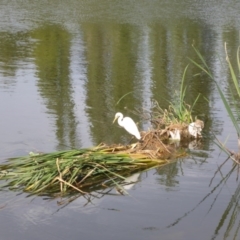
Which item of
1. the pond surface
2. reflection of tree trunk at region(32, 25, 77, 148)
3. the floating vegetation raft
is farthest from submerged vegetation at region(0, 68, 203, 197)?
reflection of tree trunk at region(32, 25, 77, 148)

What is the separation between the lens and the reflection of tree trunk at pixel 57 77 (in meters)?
9.03

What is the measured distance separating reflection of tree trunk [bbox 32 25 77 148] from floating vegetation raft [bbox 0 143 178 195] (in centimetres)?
115

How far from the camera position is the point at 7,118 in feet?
31.3

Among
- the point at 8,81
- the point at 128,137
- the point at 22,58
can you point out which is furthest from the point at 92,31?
the point at 128,137

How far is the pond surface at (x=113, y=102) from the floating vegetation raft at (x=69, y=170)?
0.62 feet

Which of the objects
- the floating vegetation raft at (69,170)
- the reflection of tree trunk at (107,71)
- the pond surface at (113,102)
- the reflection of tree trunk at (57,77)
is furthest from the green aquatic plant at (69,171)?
the reflection of tree trunk at (107,71)

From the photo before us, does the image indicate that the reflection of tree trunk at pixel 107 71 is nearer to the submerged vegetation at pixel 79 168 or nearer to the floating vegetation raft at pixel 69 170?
the submerged vegetation at pixel 79 168

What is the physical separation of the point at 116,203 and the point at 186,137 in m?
2.36

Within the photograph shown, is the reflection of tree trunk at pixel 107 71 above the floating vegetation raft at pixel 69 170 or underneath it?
above

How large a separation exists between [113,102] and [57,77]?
2166 mm

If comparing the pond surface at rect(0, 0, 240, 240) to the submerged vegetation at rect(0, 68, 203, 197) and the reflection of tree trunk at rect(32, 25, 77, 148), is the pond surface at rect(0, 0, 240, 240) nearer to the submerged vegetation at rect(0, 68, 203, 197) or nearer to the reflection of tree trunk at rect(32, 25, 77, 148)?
the reflection of tree trunk at rect(32, 25, 77, 148)

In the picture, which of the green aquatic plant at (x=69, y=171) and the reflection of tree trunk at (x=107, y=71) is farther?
the reflection of tree trunk at (x=107, y=71)

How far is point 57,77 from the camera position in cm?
1236

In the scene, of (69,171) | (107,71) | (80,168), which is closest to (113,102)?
(107,71)
